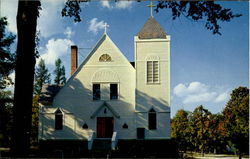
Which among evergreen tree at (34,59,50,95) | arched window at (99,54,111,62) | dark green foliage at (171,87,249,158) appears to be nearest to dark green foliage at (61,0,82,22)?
arched window at (99,54,111,62)

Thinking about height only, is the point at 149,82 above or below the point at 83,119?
above

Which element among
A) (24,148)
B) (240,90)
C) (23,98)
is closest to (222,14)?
(23,98)

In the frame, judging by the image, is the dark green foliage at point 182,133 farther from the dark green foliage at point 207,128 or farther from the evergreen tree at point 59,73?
the evergreen tree at point 59,73

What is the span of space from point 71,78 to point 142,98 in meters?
6.79

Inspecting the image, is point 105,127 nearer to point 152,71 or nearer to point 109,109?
point 109,109

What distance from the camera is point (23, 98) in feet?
37.4

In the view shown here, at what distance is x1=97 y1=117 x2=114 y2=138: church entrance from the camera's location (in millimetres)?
26961

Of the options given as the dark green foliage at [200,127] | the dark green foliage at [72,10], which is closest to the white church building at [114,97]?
the dark green foliage at [72,10]

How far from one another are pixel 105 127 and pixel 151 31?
980cm

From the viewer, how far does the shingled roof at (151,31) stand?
91.6ft

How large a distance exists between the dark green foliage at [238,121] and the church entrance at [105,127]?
1018cm

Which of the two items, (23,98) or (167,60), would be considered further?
(167,60)

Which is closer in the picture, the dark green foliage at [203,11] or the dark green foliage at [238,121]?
the dark green foliage at [203,11]

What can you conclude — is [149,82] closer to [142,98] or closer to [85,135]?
[142,98]
